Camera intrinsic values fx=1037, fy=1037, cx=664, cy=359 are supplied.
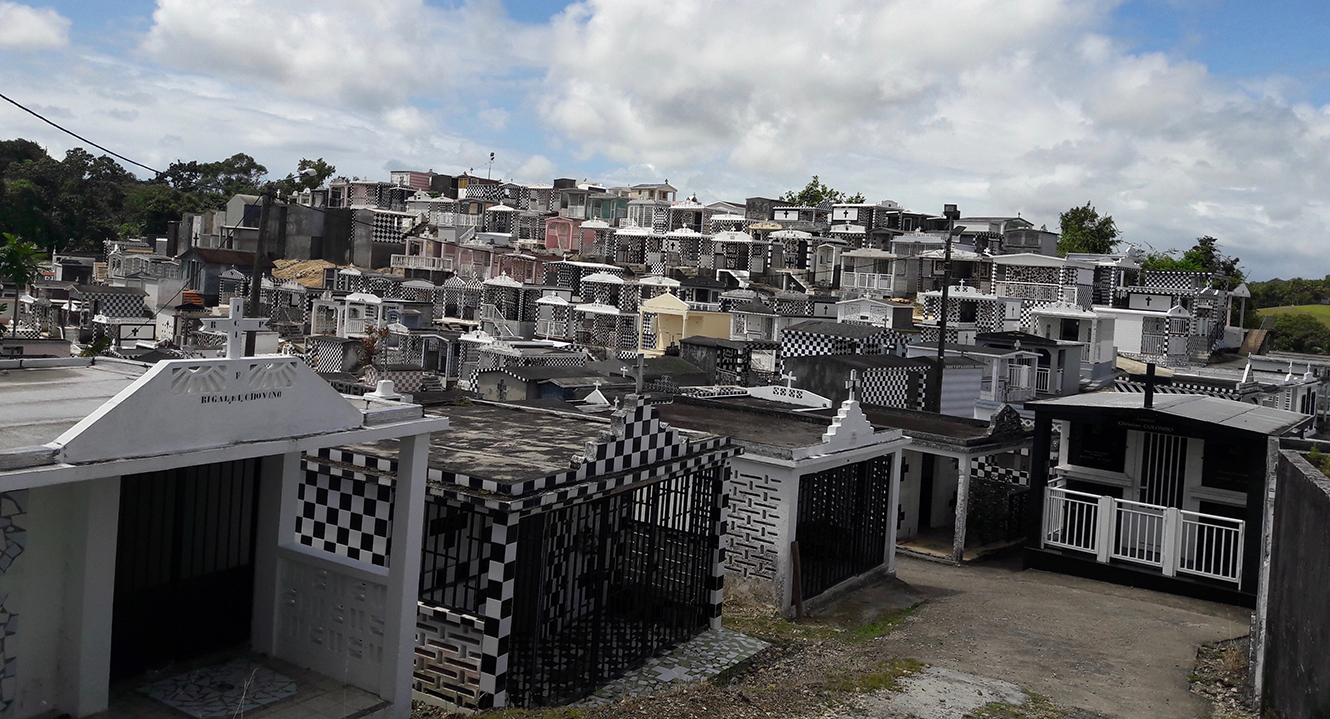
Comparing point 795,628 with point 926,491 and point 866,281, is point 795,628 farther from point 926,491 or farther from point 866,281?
point 866,281

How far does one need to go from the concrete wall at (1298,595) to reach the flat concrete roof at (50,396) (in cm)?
791

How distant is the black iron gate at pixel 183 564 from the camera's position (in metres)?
7.27

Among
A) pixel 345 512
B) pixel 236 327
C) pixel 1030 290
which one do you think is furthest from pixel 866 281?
pixel 236 327

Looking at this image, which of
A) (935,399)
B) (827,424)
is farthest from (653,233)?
(827,424)

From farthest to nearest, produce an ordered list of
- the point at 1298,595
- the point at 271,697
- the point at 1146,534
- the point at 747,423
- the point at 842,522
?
the point at 747,423
the point at 1146,534
the point at 842,522
the point at 1298,595
the point at 271,697

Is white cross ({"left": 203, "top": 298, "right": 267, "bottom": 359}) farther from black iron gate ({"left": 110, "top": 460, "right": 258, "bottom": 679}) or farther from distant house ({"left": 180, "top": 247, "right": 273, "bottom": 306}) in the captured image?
distant house ({"left": 180, "top": 247, "right": 273, "bottom": 306})

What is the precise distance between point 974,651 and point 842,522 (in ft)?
9.38

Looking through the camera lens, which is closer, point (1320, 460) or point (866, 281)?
point (1320, 460)

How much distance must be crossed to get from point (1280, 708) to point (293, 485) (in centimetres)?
820

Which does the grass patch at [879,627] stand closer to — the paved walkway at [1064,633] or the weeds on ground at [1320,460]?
the paved walkway at [1064,633]

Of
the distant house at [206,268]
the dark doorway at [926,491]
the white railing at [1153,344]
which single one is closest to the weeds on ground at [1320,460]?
the dark doorway at [926,491]

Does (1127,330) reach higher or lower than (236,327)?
higher

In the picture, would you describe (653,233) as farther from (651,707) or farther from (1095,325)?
(651,707)

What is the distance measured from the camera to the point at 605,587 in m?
9.80
